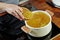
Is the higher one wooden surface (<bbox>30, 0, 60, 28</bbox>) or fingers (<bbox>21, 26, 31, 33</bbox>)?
wooden surface (<bbox>30, 0, 60, 28</bbox>)

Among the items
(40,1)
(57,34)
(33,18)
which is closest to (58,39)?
(57,34)

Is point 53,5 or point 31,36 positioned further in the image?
point 53,5

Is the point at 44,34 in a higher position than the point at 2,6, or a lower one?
lower

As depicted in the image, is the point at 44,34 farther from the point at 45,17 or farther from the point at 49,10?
the point at 49,10

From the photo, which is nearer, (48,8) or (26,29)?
(26,29)

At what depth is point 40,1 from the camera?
3.11 feet

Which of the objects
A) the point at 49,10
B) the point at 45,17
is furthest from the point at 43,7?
the point at 45,17

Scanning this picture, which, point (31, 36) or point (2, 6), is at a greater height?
point (2, 6)

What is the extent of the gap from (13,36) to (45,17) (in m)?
0.20

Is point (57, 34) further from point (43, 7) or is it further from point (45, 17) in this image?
point (43, 7)

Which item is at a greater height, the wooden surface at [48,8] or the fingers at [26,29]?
the wooden surface at [48,8]

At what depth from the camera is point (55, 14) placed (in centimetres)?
86

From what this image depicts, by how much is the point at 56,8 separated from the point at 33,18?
0.20m

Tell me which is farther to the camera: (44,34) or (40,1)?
(40,1)
